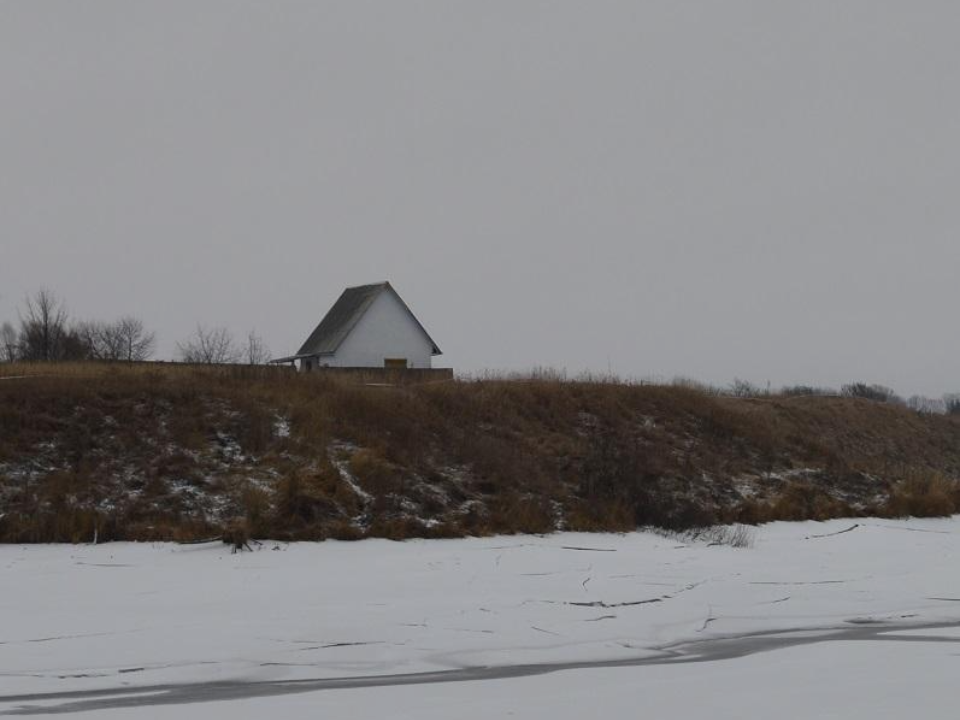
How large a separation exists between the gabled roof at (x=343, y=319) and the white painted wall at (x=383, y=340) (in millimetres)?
193

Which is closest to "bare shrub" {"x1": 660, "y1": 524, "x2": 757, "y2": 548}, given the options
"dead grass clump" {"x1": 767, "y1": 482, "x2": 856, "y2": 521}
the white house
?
"dead grass clump" {"x1": 767, "y1": 482, "x2": 856, "y2": 521}

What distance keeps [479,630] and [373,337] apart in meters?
34.2

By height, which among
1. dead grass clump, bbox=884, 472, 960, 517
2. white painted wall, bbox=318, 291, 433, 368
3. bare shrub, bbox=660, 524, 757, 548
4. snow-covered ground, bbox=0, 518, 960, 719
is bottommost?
snow-covered ground, bbox=0, 518, 960, 719

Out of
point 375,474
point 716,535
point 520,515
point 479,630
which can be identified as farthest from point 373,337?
point 479,630

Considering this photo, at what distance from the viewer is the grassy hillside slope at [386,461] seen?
19078mm

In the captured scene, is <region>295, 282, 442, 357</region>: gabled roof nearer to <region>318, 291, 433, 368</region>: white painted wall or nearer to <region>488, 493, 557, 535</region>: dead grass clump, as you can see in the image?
<region>318, 291, 433, 368</region>: white painted wall

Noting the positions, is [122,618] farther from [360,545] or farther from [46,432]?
[46,432]

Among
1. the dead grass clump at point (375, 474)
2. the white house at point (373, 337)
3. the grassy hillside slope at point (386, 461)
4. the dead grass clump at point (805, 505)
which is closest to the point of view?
the grassy hillside slope at point (386, 461)

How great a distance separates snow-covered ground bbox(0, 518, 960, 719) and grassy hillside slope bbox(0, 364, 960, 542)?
1.22m

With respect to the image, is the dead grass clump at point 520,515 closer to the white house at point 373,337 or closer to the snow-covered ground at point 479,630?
the snow-covered ground at point 479,630

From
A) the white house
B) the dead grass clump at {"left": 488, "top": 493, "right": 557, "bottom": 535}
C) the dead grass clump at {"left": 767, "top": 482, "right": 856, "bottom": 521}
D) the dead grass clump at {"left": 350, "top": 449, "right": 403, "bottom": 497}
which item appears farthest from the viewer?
the white house

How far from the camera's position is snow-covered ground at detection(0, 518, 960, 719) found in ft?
29.9

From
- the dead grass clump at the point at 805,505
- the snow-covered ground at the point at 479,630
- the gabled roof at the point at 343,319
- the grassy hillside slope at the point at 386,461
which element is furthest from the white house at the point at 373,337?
the snow-covered ground at the point at 479,630

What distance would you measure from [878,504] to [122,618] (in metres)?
20.2
